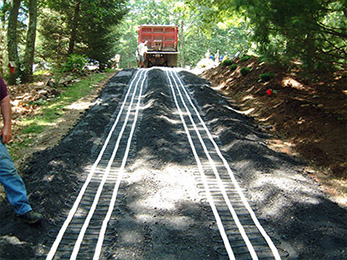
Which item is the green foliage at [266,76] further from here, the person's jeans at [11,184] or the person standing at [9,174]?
the person's jeans at [11,184]

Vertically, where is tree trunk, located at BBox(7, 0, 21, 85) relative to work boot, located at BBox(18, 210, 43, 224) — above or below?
above

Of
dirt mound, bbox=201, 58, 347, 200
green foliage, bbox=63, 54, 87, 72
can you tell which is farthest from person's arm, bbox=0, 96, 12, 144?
green foliage, bbox=63, 54, 87, 72

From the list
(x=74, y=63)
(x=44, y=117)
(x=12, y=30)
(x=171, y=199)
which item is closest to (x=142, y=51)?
(x=74, y=63)

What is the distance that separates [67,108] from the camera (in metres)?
11.8

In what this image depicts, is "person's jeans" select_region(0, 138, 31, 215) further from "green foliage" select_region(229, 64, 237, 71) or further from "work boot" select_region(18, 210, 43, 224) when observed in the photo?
"green foliage" select_region(229, 64, 237, 71)

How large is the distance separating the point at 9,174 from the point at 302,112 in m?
8.76

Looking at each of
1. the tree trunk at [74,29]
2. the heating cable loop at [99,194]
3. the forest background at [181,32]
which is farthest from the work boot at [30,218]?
the tree trunk at [74,29]

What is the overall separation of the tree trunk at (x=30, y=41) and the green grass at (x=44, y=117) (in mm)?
1639

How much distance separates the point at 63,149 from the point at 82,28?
14.9 meters

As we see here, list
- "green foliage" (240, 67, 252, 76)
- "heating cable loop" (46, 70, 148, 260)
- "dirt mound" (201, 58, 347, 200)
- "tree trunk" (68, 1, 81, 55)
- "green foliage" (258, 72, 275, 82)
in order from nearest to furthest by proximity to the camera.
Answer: "heating cable loop" (46, 70, 148, 260) → "dirt mound" (201, 58, 347, 200) → "green foliage" (258, 72, 275, 82) → "green foliage" (240, 67, 252, 76) → "tree trunk" (68, 1, 81, 55)

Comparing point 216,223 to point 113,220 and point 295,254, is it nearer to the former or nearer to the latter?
point 295,254

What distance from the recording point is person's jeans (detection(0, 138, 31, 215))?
3.94m

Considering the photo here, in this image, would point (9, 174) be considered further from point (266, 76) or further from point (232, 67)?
point (232, 67)

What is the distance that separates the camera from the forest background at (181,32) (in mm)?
6754
